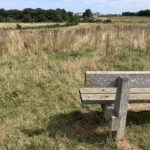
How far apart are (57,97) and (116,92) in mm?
1745

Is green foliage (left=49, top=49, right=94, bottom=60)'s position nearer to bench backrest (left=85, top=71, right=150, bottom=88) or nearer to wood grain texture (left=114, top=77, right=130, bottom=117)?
bench backrest (left=85, top=71, right=150, bottom=88)

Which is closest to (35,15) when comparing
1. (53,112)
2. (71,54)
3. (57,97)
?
(71,54)

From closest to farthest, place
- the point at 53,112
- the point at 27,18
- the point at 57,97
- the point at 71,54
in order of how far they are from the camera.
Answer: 1. the point at 53,112
2. the point at 57,97
3. the point at 71,54
4. the point at 27,18

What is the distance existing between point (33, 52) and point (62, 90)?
13.1ft

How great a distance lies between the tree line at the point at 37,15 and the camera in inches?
2840

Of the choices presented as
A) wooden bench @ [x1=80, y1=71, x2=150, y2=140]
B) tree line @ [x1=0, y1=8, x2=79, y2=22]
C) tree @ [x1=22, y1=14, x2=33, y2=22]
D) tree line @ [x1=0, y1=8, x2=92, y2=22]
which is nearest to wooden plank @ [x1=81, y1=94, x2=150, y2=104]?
wooden bench @ [x1=80, y1=71, x2=150, y2=140]

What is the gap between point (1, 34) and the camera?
11617mm

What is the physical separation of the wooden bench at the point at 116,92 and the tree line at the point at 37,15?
67.7 m

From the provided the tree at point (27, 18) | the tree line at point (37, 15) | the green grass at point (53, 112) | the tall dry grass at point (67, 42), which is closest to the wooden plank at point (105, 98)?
the green grass at point (53, 112)

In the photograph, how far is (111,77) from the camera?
3.85m

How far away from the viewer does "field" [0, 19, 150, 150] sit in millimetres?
3893

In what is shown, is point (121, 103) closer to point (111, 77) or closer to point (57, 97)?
point (111, 77)

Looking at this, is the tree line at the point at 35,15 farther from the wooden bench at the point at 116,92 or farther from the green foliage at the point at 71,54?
the wooden bench at the point at 116,92

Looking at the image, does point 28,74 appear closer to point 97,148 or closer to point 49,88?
point 49,88
